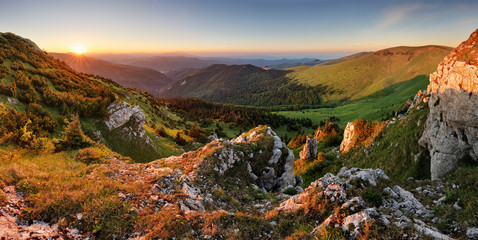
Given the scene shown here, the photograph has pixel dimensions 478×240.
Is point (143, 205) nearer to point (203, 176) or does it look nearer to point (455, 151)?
point (203, 176)

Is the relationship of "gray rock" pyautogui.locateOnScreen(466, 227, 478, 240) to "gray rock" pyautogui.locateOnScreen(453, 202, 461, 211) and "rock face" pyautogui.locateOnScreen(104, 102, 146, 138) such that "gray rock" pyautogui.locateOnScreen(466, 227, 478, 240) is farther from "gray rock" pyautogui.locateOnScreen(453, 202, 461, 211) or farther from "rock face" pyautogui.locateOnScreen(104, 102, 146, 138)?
"rock face" pyautogui.locateOnScreen(104, 102, 146, 138)

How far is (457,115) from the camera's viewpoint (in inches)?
703

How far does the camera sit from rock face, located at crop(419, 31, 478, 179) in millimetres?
16812

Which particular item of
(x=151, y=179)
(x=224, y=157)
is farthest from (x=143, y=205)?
(x=224, y=157)

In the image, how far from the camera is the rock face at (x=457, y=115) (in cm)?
1681

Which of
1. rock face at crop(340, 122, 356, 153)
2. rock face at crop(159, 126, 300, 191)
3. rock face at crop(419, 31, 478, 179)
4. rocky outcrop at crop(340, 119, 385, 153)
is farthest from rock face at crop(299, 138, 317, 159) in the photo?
rock face at crop(419, 31, 478, 179)

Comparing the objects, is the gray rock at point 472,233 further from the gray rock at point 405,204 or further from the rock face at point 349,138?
the rock face at point 349,138

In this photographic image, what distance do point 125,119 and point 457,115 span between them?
1538 inches

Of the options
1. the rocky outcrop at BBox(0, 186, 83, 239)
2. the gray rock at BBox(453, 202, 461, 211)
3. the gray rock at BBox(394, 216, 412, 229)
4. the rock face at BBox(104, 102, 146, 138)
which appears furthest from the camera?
the rock face at BBox(104, 102, 146, 138)

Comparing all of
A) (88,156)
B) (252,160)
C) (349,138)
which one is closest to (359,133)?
(349,138)

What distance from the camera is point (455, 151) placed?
18.3m

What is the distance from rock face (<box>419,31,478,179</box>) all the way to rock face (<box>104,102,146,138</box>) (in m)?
36.8

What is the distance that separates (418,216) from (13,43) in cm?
5993

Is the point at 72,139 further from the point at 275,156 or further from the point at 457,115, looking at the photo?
the point at 457,115
